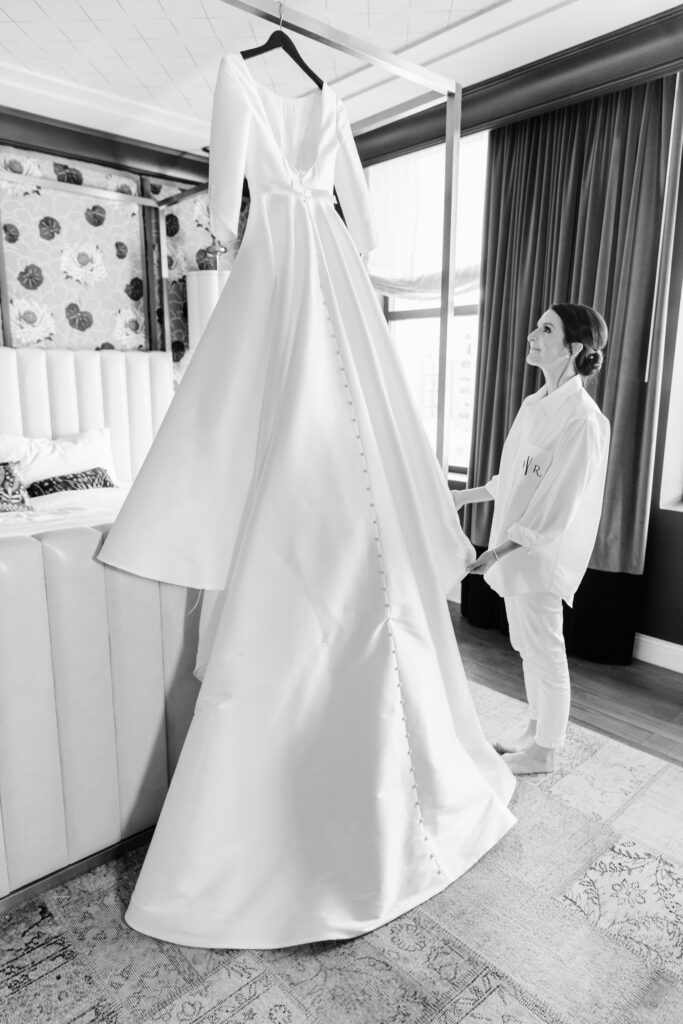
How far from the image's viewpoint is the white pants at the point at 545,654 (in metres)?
2.25

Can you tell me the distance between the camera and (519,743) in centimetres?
251

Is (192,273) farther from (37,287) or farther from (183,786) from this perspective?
(183,786)

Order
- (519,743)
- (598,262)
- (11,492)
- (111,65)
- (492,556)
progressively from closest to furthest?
(492,556) → (519,743) → (598,262) → (111,65) → (11,492)

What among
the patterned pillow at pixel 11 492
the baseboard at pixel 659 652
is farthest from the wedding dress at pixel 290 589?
the patterned pillow at pixel 11 492

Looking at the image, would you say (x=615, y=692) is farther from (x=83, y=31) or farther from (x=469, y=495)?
(x=83, y=31)

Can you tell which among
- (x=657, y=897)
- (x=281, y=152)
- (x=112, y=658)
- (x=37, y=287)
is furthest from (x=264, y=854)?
(x=37, y=287)

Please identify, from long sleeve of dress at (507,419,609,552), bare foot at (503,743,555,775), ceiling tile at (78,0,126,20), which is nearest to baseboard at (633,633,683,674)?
bare foot at (503,743,555,775)

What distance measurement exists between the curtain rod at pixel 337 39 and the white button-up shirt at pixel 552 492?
0.99m

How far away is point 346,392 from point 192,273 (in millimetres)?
3067

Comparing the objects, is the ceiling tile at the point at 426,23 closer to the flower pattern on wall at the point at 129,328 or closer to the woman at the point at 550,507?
the woman at the point at 550,507

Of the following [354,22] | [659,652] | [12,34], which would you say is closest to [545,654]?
[659,652]

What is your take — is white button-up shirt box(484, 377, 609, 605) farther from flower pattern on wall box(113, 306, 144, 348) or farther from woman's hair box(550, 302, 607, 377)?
flower pattern on wall box(113, 306, 144, 348)

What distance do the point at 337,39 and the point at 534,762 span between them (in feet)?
7.44

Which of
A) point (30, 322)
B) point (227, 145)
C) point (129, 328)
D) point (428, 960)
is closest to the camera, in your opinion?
point (428, 960)
